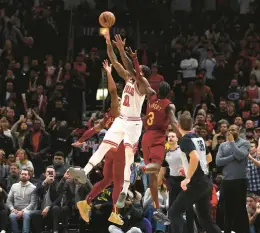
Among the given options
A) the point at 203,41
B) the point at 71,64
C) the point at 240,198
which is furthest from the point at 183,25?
the point at 240,198

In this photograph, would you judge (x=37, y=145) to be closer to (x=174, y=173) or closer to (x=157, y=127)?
(x=174, y=173)

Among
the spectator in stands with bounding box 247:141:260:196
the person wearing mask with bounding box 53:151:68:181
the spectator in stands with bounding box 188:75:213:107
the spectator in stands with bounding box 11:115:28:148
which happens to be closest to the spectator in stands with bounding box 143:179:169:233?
the spectator in stands with bounding box 247:141:260:196

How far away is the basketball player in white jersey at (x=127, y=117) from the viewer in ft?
43.6

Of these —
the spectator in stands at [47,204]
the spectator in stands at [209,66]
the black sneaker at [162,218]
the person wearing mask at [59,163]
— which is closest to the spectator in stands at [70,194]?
the spectator in stands at [47,204]

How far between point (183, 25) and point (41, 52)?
16.0 ft

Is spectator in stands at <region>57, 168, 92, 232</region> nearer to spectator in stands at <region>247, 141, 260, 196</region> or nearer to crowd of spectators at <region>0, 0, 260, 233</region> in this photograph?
crowd of spectators at <region>0, 0, 260, 233</region>

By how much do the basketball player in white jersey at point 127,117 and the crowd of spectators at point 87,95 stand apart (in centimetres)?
223

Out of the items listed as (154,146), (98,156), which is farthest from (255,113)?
(98,156)

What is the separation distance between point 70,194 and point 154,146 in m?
4.54

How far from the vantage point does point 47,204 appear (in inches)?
703

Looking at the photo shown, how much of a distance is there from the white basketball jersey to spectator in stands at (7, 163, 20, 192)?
18.0ft

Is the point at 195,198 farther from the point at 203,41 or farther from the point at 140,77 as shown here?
the point at 203,41

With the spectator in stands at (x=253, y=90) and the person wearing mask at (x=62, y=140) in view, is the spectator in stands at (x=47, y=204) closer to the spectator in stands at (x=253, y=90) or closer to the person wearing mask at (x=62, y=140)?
the person wearing mask at (x=62, y=140)

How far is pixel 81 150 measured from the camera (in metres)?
19.7
